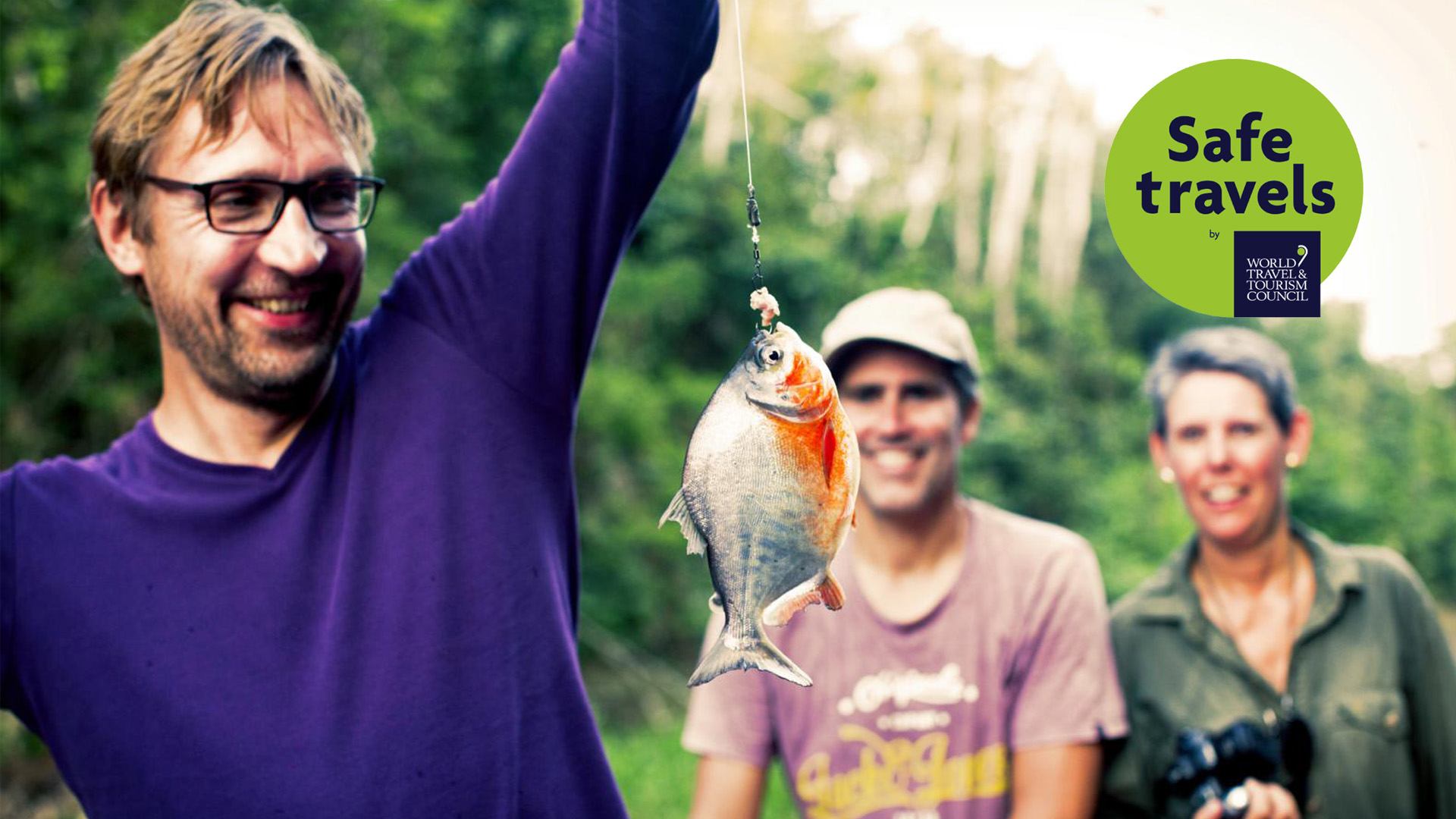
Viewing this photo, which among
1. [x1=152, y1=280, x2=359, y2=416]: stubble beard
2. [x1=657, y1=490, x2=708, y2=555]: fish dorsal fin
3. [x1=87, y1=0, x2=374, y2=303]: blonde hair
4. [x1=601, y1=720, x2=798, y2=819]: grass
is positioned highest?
[x1=87, y1=0, x2=374, y2=303]: blonde hair

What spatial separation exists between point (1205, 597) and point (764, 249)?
515 inches

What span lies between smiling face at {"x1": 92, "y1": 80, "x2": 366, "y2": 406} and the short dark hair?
238 centimetres

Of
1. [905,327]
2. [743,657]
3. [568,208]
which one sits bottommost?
[743,657]

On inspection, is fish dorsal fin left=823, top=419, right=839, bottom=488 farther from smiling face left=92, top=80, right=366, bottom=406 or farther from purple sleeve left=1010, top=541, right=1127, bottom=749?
purple sleeve left=1010, top=541, right=1127, bottom=749

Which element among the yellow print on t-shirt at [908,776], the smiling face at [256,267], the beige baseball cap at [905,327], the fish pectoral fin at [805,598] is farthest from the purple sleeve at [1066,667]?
the smiling face at [256,267]

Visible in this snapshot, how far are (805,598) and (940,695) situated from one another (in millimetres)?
1774

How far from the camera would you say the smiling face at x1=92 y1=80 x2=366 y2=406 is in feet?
6.56

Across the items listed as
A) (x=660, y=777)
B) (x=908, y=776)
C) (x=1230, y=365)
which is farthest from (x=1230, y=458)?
(x=660, y=777)

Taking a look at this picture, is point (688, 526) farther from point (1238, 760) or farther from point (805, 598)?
point (1238, 760)

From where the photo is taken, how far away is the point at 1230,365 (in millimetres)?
3328

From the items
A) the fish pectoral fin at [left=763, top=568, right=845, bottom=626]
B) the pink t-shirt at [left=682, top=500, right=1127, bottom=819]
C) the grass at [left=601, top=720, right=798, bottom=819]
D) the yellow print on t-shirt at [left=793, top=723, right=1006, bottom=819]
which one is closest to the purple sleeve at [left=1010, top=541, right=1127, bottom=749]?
the pink t-shirt at [left=682, top=500, right=1127, bottom=819]

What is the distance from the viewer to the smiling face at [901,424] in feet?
9.95

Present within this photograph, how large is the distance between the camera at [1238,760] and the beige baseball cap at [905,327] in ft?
Answer: 3.73

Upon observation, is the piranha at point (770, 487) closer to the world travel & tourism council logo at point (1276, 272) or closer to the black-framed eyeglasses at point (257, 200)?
the world travel & tourism council logo at point (1276, 272)
